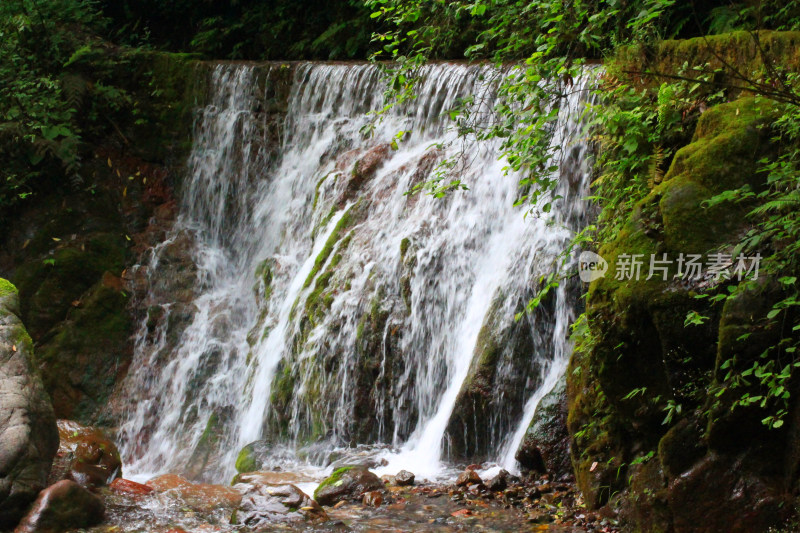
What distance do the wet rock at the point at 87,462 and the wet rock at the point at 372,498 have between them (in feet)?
8.48

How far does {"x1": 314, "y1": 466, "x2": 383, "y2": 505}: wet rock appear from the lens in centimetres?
575

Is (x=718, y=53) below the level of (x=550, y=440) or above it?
above

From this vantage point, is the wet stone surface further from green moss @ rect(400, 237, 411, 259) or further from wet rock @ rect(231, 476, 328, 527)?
green moss @ rect(400, 237, 411, 259)

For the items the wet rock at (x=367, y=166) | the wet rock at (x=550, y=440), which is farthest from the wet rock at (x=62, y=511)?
the wet rock at (x=367, y=166)

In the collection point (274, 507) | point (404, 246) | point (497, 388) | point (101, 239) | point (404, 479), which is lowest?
point (274, 507)

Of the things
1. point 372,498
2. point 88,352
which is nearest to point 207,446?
point 88,352

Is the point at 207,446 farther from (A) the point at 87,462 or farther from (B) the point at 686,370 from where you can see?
(B) the point at 686,370

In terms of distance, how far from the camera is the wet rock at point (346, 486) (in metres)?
5.75

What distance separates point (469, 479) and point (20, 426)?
11.6ft

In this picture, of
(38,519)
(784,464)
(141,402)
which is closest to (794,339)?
(784,464)

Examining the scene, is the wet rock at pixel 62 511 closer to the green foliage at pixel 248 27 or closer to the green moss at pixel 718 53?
the green moss at pixel 718 53

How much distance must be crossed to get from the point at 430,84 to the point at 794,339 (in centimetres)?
720

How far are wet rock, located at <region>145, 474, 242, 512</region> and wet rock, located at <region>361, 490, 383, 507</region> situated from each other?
41.5 inches

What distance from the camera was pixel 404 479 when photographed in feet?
19.6
